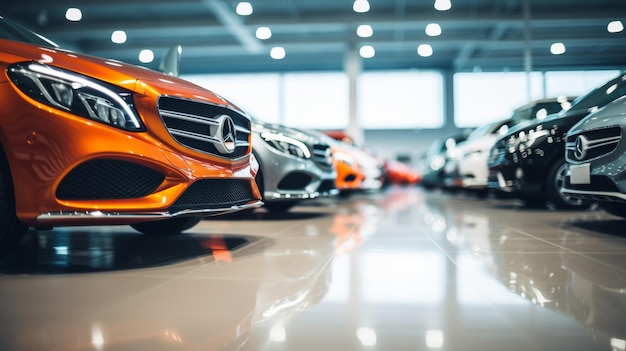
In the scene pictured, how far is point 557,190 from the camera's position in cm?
570

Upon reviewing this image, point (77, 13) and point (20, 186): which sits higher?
point (77, 13)

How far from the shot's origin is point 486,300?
1897mm

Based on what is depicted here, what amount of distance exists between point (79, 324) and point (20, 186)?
3.26 ft

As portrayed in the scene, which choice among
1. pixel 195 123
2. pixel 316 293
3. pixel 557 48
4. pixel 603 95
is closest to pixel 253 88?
pixel 557 48

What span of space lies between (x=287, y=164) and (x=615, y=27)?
12677mm

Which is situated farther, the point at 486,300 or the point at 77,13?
the point at 77,13

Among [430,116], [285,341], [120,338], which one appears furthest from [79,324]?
[430,116]

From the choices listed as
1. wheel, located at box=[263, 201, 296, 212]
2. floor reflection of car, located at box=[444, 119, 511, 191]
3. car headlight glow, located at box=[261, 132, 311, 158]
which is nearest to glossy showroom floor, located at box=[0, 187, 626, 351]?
car headlight glow, located at box=[261, 132, 311, 158]

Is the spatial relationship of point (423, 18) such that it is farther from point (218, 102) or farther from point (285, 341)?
point (285, 341)

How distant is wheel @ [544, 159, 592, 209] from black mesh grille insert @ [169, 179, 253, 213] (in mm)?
3943

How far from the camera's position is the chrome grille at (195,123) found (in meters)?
2.58

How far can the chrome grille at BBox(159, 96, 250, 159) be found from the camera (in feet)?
8.45

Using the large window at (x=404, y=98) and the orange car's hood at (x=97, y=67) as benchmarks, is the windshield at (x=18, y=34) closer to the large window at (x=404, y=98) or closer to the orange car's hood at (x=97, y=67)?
the orange car's hood at (x=97, y=67)

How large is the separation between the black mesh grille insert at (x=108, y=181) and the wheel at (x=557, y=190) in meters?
4.62
